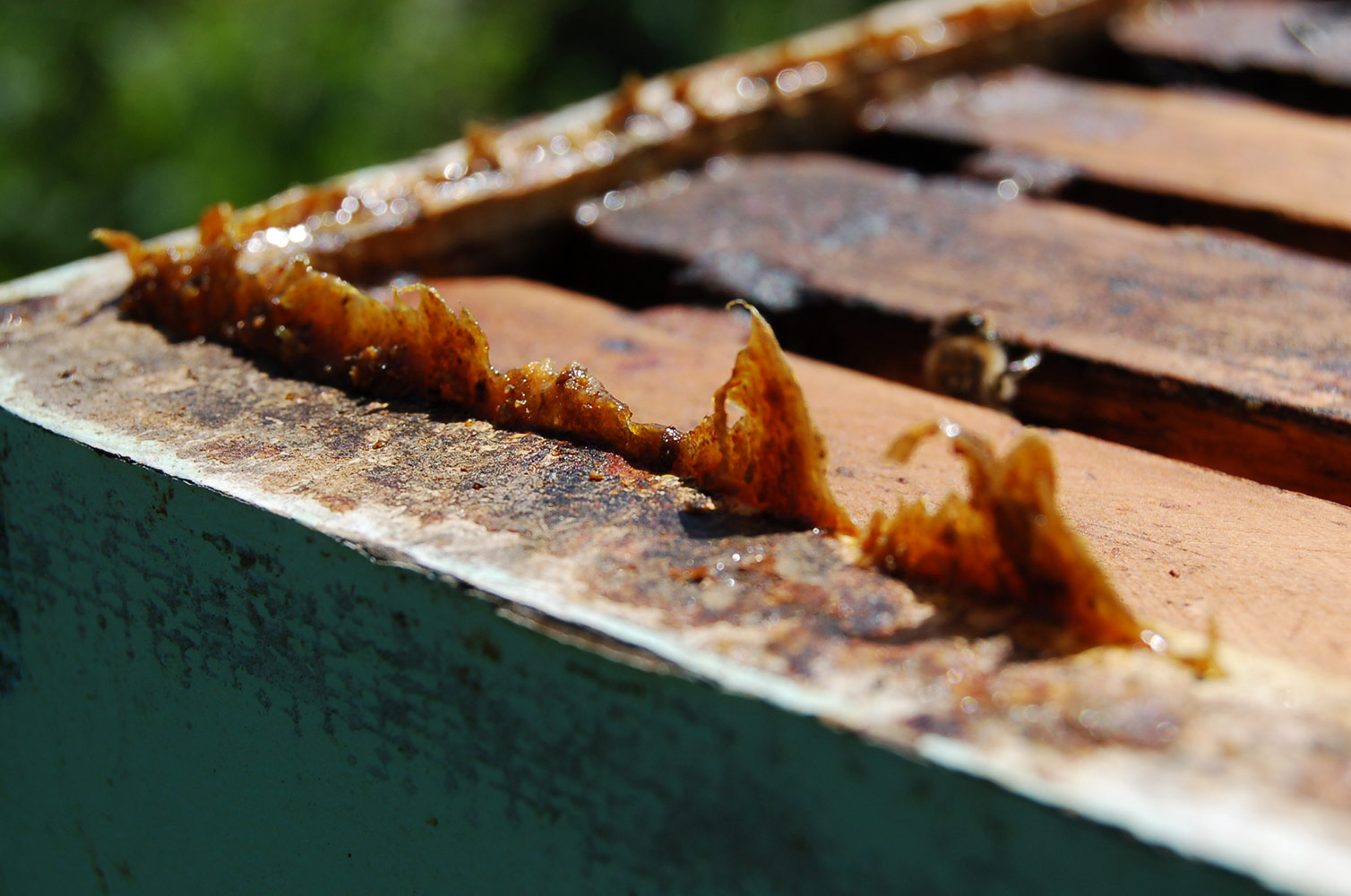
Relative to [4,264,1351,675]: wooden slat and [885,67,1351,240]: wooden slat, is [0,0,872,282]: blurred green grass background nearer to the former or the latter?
[885,67,1351,240]: wooden slat

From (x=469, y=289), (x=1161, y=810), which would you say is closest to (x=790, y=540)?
(x=1161, y=810)

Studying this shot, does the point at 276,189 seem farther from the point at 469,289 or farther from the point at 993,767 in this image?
the point at 993,767

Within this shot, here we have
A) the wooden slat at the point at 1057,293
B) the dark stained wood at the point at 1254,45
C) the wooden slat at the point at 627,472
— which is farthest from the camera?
the dark stained wood at the point at 1254,45

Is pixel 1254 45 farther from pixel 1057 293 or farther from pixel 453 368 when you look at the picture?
pixel 453 368

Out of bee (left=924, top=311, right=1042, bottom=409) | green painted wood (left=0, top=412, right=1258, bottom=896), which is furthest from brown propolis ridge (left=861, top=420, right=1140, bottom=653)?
bee (left=924, top=311, right=1042, bottom=409)

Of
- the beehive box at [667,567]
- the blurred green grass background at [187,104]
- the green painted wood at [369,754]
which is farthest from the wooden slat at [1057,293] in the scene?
the blurred green grass background at [187,104]

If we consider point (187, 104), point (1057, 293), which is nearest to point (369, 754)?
point (1057, 293)

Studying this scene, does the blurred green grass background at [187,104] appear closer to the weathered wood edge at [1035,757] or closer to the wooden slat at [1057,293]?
the wooden slat at [1057,293]

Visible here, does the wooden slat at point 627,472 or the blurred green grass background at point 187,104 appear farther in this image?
the blurred green grass background at point 187,104
